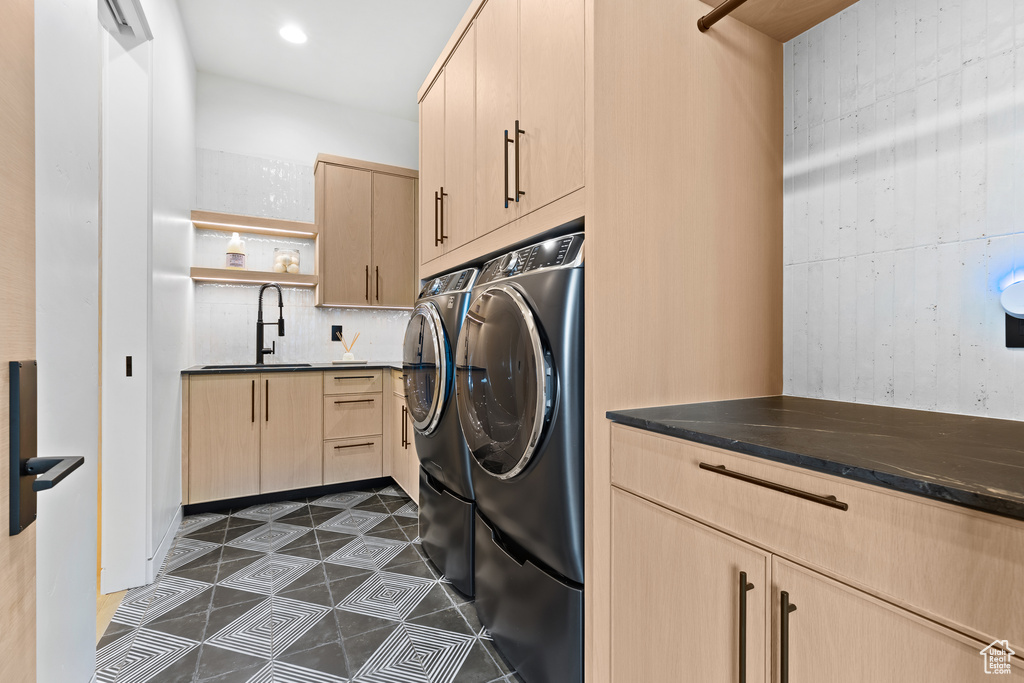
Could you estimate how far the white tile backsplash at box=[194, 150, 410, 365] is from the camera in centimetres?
336

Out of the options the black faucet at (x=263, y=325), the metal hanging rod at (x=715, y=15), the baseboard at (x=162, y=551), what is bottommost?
the baseboard at (x=162, y=551)

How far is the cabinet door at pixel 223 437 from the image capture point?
281 cm

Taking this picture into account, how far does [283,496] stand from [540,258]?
2701mm

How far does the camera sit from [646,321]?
3.94ft

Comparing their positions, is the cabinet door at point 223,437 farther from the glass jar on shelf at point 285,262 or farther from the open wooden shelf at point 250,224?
the open wooden shelf at point 250,224

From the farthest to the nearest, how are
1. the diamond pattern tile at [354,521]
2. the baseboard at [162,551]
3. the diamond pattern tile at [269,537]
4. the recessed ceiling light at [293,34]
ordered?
the recessed ceiling light at [293,34], the diamond pattern tile at [354,521], the diamond pattern tile at [269,537], the baseboard at [162,551]

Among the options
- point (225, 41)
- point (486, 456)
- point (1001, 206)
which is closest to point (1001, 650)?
point (1001, 206)

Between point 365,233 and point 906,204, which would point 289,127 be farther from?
point 906,204

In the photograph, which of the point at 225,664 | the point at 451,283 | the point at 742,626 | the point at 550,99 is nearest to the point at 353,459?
the point at 225,664

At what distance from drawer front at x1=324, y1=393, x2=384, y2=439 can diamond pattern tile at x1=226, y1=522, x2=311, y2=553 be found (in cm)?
71

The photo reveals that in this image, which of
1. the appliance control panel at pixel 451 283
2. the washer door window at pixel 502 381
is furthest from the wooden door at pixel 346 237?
the washer door window at pixel 502 381

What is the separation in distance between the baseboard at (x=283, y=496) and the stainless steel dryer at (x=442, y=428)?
124cm

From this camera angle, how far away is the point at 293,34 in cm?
298

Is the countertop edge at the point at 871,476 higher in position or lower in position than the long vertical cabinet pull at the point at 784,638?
higher
